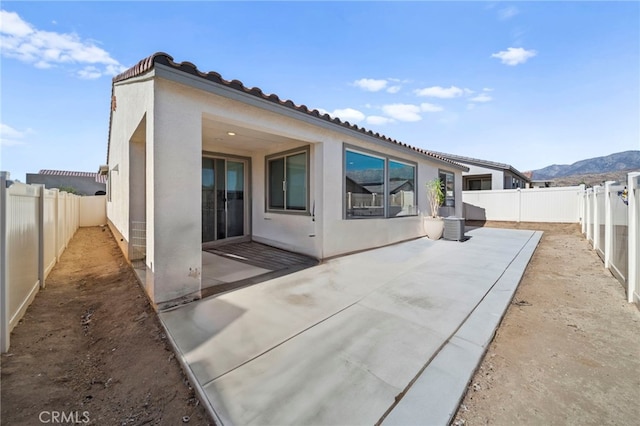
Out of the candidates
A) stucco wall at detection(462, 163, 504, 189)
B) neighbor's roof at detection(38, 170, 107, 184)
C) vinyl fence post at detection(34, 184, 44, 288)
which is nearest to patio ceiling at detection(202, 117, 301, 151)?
vinyl fence post at detection(34, 184, 44, 288)

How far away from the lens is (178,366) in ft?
8.17

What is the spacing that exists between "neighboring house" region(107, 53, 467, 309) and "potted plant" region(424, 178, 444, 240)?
338 millimetres

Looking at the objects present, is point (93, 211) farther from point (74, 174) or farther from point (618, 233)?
point (618, 233)

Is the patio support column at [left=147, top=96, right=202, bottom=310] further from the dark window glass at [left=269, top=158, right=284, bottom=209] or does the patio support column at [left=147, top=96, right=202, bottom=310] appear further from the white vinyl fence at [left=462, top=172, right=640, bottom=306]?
the white vinyl fence at [left=462, top=172, right=640, bottom=306]

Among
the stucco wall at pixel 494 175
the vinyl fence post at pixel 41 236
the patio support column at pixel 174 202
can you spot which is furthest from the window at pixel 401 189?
the stucco wall at pixel 494 175

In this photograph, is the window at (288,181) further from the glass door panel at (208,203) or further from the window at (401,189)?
the window at (401,189)

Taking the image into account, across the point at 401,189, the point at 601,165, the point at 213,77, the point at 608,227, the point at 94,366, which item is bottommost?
the point at 94,366

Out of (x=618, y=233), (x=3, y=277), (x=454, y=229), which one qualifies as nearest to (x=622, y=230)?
(x=618, y=233)

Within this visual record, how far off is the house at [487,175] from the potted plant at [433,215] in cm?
857

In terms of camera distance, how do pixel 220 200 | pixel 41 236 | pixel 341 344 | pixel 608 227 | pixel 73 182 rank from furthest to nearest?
pixel 73 182
pixel 220 200
pixel 608 227
pixel 41 236
pixel 341 344

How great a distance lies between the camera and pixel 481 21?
25.2ft

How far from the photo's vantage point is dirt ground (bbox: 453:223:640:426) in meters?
1.94

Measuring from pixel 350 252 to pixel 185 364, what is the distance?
4855 mm

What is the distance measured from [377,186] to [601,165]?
56284 mm
